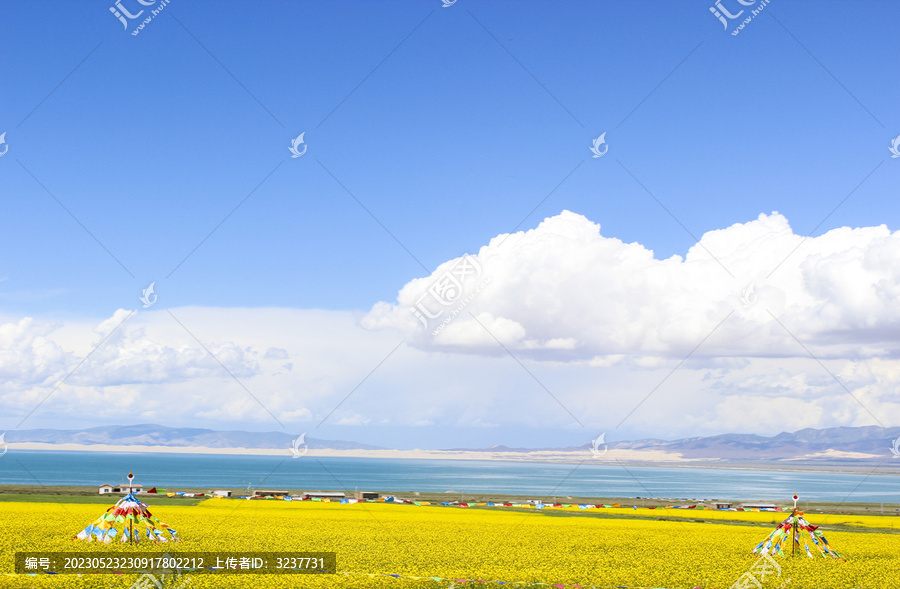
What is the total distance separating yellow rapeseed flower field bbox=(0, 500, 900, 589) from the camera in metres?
19.6

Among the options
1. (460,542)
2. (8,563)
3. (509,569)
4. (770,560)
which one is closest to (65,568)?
(8,563)

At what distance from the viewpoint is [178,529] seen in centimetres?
2923

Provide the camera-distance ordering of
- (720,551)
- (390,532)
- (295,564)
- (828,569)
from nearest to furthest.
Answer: (295,564) < (828,569) < (720,551) < (390,532)

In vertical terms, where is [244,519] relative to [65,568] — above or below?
above

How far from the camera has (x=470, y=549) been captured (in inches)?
1022

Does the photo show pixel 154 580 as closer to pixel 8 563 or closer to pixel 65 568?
pixel 65 568

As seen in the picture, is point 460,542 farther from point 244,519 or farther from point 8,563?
point 8,563

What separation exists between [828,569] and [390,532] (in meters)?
17.3

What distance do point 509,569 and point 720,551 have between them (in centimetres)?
1102

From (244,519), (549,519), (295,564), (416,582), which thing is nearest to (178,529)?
(244,519)

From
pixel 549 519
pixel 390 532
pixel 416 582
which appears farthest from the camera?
pixel 549 519

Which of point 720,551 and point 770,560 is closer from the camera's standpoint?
point 770,560

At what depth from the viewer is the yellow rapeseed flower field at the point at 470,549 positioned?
64.3 feet

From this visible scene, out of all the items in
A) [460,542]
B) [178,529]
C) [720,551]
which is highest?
[178,529]
